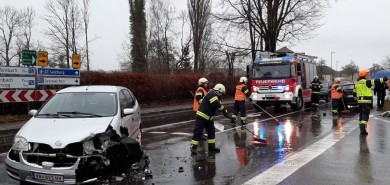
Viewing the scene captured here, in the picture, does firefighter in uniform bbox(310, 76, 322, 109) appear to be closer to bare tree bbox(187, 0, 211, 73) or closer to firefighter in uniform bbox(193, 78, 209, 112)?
firefighter in uniform bbox(193, 78, 209, 112)

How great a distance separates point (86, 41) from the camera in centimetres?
4216

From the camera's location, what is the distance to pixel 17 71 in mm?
15555

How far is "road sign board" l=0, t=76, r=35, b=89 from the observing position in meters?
15.1

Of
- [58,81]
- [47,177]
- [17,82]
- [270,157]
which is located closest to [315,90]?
[58,81]

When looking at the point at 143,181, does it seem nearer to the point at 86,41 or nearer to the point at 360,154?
the point at 360,154

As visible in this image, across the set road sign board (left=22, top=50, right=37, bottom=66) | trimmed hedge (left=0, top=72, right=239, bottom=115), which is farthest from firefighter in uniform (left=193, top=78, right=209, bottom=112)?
road sign board (left=22, top=50, right=37, bottom=66)

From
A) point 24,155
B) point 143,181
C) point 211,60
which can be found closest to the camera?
point 24,155

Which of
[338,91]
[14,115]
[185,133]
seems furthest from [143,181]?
[338,91]

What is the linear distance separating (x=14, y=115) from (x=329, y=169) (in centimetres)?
1408

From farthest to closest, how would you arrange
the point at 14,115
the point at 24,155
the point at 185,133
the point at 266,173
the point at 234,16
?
the point at 234,16, the point at 14,115, the point at 185,133, the point at 266,173, the point at 24,155

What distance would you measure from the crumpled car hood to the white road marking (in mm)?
2600

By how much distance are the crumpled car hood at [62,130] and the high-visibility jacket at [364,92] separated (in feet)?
25.3

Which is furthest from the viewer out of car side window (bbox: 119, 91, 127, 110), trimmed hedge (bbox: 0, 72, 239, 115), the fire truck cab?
the fire truck cab

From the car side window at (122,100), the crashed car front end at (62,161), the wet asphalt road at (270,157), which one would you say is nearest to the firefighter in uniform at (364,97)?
the wet asphalt road at (270,157)
